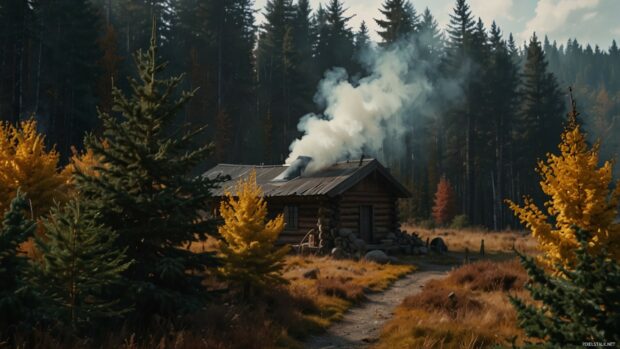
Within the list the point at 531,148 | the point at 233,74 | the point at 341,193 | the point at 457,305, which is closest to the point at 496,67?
the point at 531,148

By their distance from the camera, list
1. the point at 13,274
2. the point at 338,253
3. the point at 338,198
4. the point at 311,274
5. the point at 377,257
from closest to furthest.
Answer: the point at 13,274 < the point at 311,274 < the point at 377,257 < the point at 338,253 < the point at 338,198

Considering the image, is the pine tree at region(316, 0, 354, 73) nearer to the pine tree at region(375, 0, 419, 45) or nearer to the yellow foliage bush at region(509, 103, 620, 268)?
the pine tree at region(375, 0, 419, 45)

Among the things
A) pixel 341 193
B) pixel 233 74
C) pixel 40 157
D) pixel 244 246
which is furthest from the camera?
pixel 233 74

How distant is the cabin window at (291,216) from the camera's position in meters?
25.2

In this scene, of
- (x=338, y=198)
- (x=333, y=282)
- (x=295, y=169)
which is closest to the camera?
(x=333, y=282)

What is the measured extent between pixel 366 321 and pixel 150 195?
19.8 feet

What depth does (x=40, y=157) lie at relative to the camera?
50.3ft

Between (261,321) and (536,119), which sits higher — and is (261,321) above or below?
below

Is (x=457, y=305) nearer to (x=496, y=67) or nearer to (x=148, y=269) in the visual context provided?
(x=148, y=269)

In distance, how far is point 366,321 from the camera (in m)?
12.0

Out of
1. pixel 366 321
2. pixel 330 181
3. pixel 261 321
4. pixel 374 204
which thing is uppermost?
pixel 330 181

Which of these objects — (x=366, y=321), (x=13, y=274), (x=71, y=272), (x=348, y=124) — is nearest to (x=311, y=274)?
(x=366, y=321)

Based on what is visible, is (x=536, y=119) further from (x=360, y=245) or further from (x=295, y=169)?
(x=360, y=245)

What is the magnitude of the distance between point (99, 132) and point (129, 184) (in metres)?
31.9
